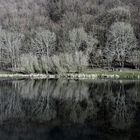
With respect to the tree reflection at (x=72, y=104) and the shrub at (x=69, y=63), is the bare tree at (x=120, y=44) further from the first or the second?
the tree reflection at (x=72, y=104)

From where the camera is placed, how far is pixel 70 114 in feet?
92.3

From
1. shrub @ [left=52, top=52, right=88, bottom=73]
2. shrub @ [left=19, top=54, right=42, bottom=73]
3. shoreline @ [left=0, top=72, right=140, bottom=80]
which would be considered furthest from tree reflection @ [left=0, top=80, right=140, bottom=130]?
shrub @ [left=19, top=54, right=42, bottom=73]

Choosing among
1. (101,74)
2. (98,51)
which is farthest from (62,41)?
(101,74)

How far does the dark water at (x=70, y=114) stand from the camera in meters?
21.7

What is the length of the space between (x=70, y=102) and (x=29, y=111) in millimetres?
5990

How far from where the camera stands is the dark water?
2166 centimetres

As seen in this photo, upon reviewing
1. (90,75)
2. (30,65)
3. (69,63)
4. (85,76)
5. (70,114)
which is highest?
(69,63)

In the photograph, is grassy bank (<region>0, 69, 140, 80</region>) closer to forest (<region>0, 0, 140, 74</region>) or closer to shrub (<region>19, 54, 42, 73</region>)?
shrub (<region>19, 54, 42, 73</region>)

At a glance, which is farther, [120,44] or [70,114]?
[120,44]

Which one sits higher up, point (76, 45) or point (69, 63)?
point (76, 45)

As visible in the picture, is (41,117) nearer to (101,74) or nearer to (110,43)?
(101,74)

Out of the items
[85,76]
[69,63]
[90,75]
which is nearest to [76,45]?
[69,63]

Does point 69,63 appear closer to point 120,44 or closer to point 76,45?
point 120,44

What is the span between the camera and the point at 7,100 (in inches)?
1405
